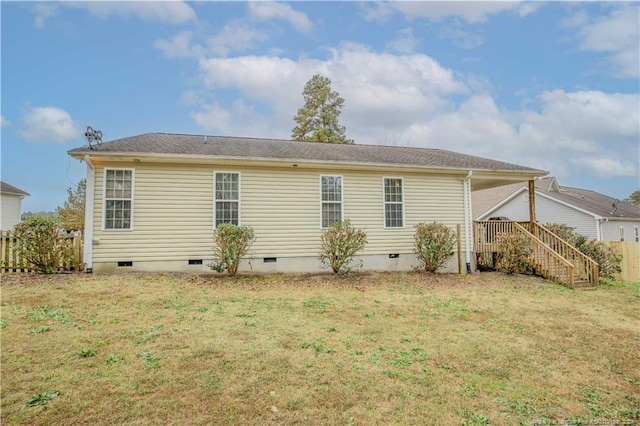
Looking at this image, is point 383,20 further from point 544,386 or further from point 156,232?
point 544,386

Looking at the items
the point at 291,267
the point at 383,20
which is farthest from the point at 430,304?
the point at 383,20

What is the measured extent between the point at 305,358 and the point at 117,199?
7654mm

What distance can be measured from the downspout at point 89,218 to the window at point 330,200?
6.42 m

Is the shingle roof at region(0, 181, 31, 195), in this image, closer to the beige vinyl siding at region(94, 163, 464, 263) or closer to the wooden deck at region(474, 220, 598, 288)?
the beige vinyl siding at region(94, 163, 464, 263)

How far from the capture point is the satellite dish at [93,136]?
8789mm

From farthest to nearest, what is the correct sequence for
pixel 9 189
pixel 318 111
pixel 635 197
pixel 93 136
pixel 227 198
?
pixel 635 197, pixel 318 111, pixel 9 189, pixel 227 198, pixel 93 136

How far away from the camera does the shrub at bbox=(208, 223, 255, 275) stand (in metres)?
8.63

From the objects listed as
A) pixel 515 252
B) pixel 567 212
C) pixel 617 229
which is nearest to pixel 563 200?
pixel 567 212

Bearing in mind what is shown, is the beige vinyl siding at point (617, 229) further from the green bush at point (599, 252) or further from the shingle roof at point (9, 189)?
the shingle roof at point (9, 189)

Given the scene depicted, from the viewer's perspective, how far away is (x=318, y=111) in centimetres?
2945

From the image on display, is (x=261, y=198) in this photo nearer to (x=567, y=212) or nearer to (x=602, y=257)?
(x=602, y=257)

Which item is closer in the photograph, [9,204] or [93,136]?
[93,136]

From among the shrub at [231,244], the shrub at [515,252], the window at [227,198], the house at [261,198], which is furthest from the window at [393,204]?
the window at [227,198]

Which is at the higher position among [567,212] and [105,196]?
[567,212]
